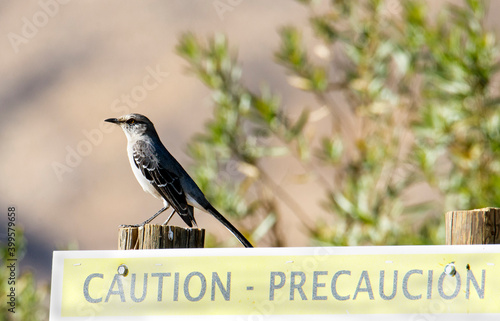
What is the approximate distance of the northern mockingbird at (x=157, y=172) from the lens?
15.3 ft

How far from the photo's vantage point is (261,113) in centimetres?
584

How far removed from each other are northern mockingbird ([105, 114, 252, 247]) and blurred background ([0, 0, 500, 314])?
2.73 feet

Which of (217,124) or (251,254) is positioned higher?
(217,124)

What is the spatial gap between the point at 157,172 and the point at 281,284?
209 cm

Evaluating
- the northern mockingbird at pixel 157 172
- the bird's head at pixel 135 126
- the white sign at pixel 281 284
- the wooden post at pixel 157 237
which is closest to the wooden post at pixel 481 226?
the white sign at pixel 281 284

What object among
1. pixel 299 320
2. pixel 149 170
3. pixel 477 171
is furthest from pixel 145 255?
pixel 477 171

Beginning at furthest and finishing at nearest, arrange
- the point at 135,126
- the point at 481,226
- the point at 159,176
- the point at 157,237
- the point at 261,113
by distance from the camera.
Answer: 1. the point at 261,113
2. the point at 135,126
3. the point at 159,176
4. the point at 157,237
5. the point at 481,226

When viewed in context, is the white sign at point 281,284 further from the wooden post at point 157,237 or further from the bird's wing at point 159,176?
the bird's wing at point 159,176

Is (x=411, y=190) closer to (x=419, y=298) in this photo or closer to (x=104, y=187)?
(x=104, y=187)

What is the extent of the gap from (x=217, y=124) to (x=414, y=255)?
318cm

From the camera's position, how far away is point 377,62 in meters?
5.97

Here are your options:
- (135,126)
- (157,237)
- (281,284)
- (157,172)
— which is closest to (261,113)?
(135,126)

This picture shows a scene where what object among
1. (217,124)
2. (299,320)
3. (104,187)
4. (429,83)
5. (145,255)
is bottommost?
(104,187)

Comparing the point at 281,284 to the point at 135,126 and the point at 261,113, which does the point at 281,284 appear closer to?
the point at 135,126
